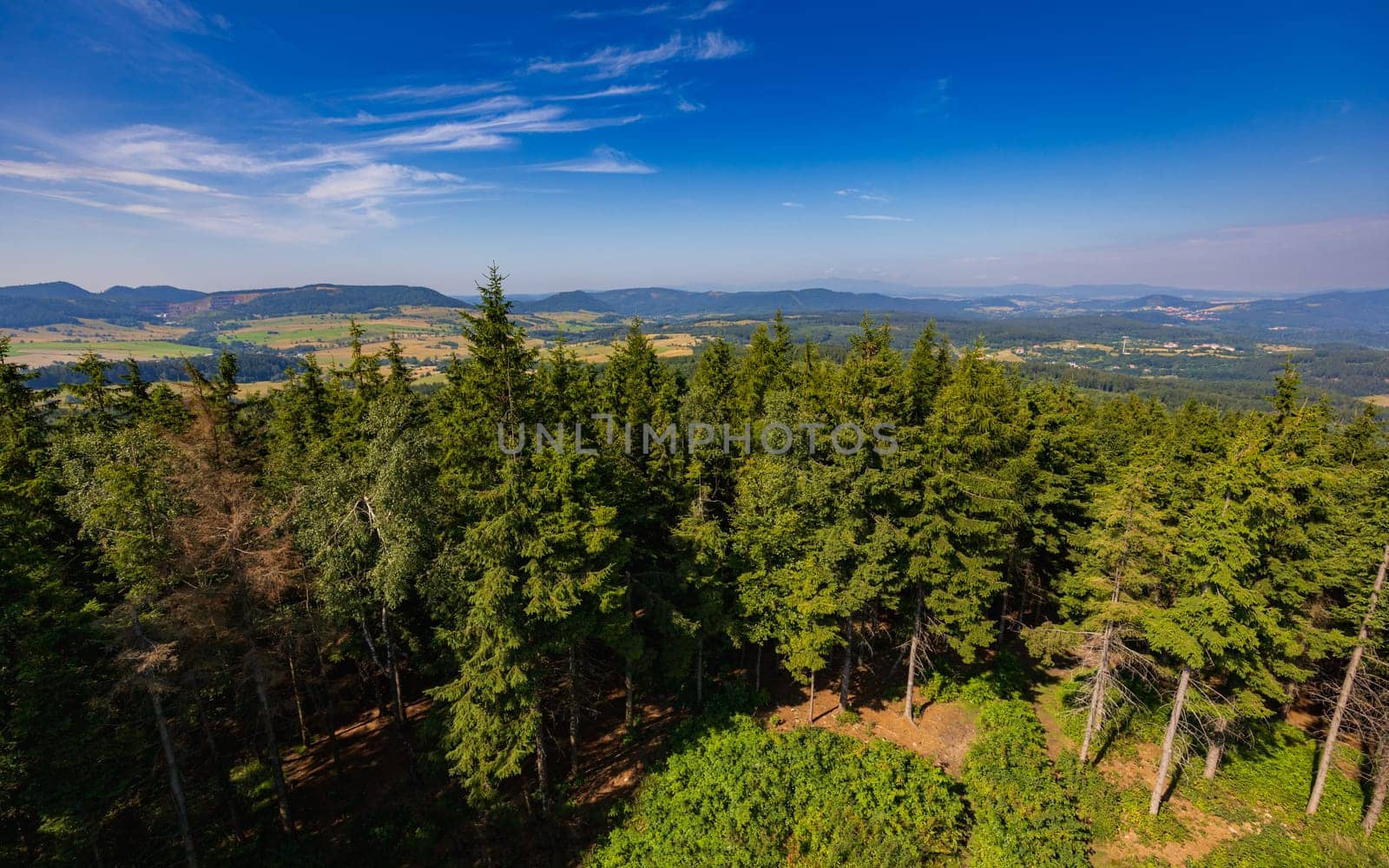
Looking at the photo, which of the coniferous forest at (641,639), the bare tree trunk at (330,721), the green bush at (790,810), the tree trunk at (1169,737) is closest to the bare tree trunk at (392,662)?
the coniferous forest at (641,639)

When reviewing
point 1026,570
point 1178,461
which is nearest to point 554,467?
point 1026,570

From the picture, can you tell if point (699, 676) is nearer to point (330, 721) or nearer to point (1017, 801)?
point (1017, 801)

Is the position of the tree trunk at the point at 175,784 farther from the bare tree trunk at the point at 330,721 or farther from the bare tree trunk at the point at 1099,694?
the bare tree trunk at the point at 1099,694

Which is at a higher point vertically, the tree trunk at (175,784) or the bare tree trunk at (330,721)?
the tree trunk at (175,784)

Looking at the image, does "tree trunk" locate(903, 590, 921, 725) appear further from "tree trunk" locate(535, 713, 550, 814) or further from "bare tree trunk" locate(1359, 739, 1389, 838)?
"tree trunk" locate(535, 713, 550, 814)

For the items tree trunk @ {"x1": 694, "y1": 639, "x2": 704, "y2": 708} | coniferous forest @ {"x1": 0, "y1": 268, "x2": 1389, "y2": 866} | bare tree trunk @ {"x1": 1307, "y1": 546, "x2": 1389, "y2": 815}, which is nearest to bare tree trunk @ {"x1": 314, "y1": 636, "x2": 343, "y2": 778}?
coniferous forest @ {"x1": 0, "y1": 268, "x2": 1389, "y2": 866}

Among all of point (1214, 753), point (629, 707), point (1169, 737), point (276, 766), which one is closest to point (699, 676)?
point (629, 707)
